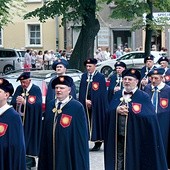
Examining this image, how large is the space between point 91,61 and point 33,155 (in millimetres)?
2654

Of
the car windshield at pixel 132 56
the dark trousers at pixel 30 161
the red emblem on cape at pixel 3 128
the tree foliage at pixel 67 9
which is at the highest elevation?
the tree foliage at pixel 67 9

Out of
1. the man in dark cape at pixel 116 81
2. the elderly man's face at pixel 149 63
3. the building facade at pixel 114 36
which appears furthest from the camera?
the building facade at pixel 114 36

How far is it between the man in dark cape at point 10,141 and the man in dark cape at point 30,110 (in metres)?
3.42

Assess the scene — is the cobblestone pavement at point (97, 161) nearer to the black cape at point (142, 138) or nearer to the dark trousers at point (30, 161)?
the dark trousers at point (30, 161)

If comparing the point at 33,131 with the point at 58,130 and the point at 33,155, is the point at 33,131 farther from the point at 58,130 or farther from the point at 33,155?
the point at 58,130

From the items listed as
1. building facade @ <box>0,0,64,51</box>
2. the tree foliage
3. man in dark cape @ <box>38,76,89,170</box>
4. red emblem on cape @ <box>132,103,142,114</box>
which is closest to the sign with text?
building facade @ <box>0,0,64,51</box>

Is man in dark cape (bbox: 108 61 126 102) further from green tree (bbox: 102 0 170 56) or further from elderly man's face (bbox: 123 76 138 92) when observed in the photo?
green tree (bbox: 102 0 170 56)

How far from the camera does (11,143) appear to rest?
581cm

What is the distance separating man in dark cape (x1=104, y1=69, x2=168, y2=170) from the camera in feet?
24.4

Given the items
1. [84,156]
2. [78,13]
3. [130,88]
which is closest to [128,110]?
[130,88]

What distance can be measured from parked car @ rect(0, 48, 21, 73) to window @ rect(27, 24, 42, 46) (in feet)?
24.7

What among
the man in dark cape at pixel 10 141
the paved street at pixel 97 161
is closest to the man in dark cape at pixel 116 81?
the paved street at pixel 97 161

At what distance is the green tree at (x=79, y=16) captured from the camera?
2014 cm

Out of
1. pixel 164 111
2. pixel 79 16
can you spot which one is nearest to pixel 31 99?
pixel 164 111
